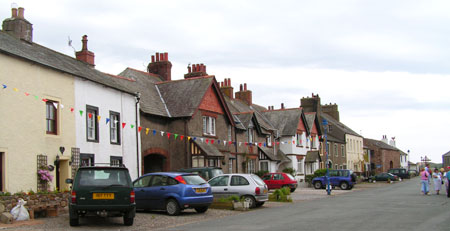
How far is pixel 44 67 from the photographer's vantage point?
20.3 meters

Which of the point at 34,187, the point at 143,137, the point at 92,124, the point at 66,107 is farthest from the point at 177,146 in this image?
the point at 34,187

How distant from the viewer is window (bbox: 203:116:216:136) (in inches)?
1329

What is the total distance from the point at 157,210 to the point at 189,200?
2390 mm

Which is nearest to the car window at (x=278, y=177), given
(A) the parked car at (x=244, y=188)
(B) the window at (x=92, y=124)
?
(A) the parked car at (x=244, y=188)

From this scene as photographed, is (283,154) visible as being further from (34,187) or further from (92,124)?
(34,187)

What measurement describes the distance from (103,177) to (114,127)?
11.5 m

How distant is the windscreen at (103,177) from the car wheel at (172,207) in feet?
11.1

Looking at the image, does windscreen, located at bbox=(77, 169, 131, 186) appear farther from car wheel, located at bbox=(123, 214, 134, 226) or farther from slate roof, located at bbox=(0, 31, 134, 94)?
slate roof, located at bbox=(0, 31, 134, 94)

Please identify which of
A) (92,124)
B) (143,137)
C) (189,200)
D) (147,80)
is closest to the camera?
(189,200)

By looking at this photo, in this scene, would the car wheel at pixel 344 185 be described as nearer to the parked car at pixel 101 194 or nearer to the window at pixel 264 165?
the window at pixel 264 165

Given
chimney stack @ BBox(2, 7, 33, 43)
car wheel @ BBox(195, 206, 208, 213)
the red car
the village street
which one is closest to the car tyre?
the red car

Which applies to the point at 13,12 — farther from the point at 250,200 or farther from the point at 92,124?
the point at 250,200

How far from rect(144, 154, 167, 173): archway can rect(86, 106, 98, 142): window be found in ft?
25.4

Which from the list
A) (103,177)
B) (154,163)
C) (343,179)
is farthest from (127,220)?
(343,179)
